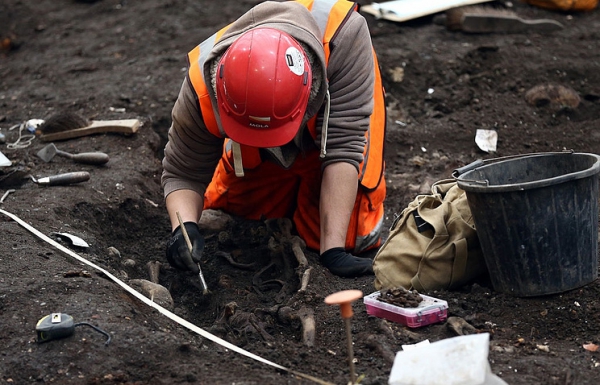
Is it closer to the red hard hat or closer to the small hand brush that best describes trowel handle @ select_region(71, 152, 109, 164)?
the small hand brush

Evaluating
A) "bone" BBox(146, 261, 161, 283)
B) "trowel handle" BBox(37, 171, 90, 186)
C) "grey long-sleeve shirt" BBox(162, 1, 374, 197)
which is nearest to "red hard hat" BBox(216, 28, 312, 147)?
"grey long-sleeve shirt" BBox(162, 1, 374, 197)

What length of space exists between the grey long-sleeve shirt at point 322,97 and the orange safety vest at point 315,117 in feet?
0.14

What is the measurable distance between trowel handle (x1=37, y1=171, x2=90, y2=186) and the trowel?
38cm

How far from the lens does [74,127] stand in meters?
5.66

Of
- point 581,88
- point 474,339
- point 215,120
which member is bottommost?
point 581,88

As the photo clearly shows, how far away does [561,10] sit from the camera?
25.9 feet

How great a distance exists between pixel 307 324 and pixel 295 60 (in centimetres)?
108

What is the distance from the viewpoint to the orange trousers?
436 cm

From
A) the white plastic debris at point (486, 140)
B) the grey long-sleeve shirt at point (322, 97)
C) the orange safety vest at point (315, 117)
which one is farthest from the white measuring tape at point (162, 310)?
the white plastic debris at point (486, 140)

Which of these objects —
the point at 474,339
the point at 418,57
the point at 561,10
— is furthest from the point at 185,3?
the point at 474,339

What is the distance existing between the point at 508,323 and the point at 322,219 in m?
1.12

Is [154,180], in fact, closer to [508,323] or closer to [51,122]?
[51,122]

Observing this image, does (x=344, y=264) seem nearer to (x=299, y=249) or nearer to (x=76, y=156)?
(x=299, y=249)

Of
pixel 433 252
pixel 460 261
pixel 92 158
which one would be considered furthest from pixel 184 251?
pixel 92 158
